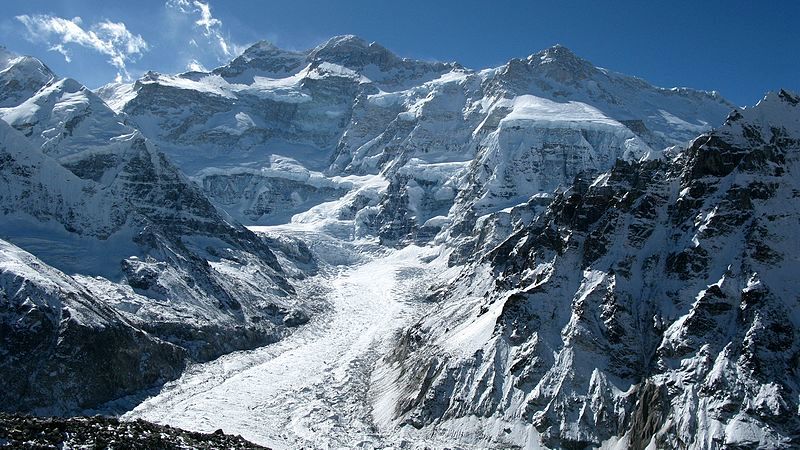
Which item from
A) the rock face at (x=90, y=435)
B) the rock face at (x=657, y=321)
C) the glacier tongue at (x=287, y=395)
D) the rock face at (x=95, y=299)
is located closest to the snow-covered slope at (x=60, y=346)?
the rock face at (x=95, y=299)

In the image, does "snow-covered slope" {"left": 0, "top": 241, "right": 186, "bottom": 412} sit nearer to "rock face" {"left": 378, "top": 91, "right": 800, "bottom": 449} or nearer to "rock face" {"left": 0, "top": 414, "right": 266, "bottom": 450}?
"rock face" {"left": 378, "top": 91, "right": 800, "bottom": 449}

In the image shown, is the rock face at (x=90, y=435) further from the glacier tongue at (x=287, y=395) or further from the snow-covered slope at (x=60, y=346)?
the snow-covered slope at (x=60, y=346)

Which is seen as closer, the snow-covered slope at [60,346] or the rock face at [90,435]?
the rock face at [90,435]

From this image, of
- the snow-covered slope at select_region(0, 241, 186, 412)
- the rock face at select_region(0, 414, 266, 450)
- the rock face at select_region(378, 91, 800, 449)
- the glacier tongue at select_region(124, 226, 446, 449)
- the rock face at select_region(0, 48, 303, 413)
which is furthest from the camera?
the rock face at select_region(0, 48, 303, 413)

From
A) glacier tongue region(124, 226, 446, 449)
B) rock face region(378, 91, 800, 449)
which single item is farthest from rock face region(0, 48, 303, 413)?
rock face region(378, 91, 800, 449)

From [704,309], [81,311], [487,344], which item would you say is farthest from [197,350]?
[704,309]

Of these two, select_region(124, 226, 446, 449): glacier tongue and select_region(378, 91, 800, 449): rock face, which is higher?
select_region(378, 91, 800, 449): rock face

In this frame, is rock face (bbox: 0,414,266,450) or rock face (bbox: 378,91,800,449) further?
rock face (bbox: 378,91,800,449)

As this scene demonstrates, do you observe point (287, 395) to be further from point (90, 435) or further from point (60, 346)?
point (90, 435)

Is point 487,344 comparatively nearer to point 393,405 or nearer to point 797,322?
point 393,405
